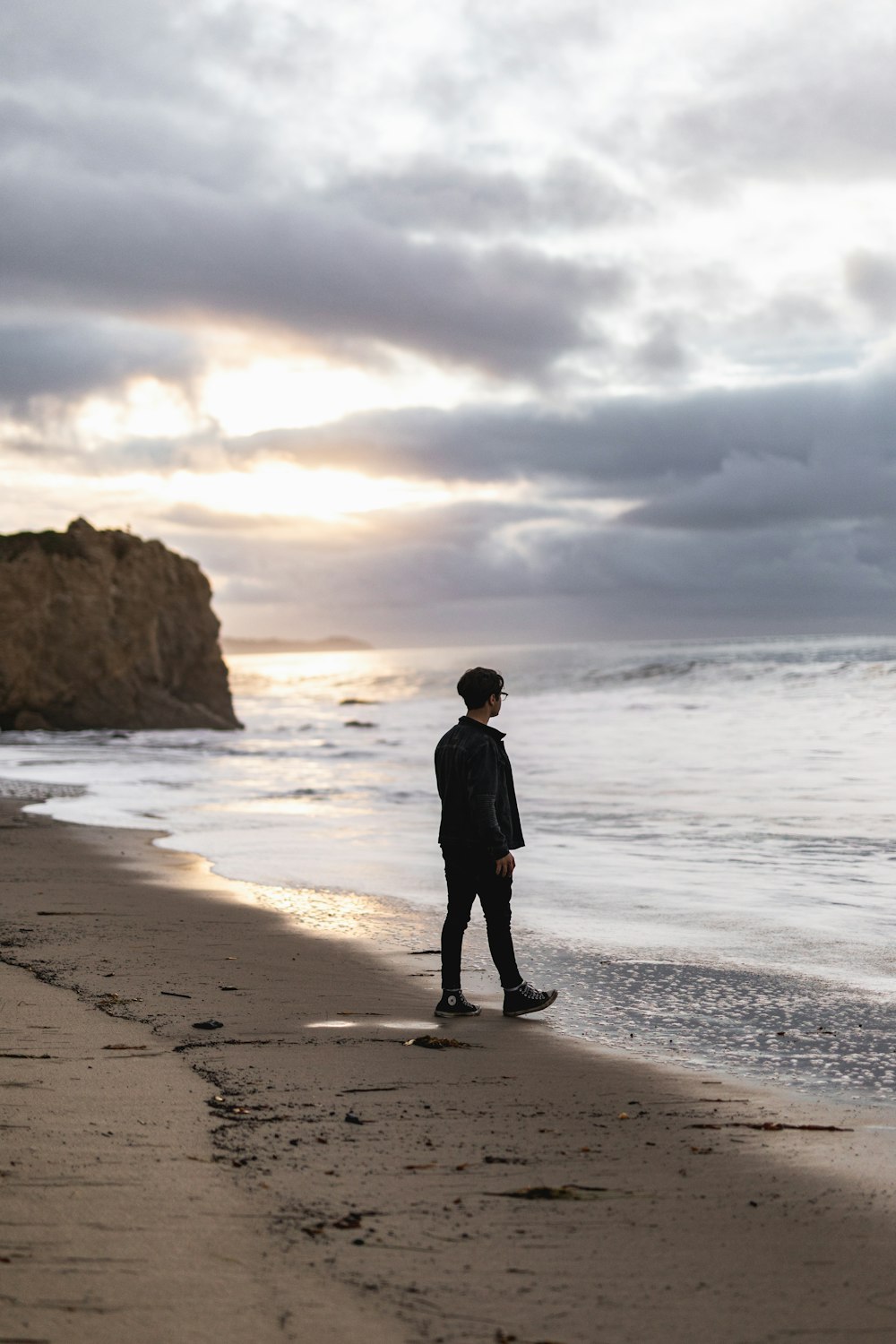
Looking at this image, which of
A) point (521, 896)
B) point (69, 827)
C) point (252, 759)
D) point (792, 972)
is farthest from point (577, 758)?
point (792, 972)

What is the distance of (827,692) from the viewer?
42219 mm

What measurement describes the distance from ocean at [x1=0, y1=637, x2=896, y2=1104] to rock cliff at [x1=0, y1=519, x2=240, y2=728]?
6032 millimetres

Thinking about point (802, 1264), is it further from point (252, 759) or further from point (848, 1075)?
point (252, 759)

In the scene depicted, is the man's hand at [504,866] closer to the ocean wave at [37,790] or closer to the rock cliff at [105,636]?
the ocean wave at [37,790]

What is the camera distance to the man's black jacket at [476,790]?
5617mm

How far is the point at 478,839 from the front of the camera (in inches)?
223

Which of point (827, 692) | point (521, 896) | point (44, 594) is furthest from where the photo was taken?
point (827, 692)

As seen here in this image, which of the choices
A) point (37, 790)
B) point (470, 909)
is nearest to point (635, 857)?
point (470, 909)

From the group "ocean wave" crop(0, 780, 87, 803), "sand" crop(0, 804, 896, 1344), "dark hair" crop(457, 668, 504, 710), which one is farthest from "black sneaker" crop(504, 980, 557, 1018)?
"ocean wave" crop(0, 780, 87, 803)

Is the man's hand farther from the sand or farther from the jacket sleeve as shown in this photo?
the sand

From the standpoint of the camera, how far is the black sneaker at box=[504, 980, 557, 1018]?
5.61 m

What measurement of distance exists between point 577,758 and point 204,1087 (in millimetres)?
19962

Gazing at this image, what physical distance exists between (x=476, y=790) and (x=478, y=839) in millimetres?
251

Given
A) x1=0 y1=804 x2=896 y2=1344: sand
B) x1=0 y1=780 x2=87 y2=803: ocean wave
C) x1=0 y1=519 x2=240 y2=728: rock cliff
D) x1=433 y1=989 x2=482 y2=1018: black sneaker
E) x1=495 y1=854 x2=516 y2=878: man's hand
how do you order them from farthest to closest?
1. x1=0 y1=519 x2=240 y2=728: rock cliff
2. x1=0 y1=780 x2=87 y2=803: ocean wave
3. x1=433 y1=989 x2=482 y2=1018: black sneaker
4. x1=495 y1=854 x2=516 y2=878: man's hand
5. x1=0 y1=804 x2=896 y2=1344: sand
